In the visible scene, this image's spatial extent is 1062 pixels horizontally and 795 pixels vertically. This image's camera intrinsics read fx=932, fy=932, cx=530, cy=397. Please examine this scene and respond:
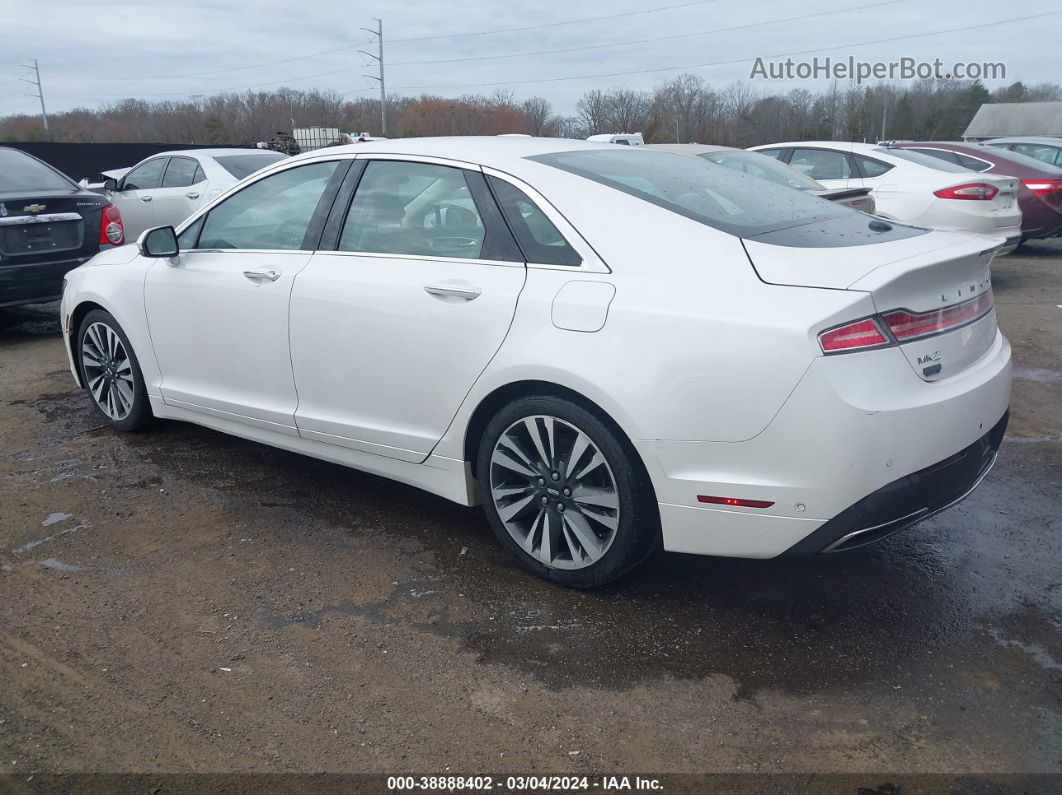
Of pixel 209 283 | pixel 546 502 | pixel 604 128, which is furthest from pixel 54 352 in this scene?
pixel 604 128

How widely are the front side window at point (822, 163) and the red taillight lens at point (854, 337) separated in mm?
7951

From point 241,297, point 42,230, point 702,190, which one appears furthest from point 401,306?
point 42,230

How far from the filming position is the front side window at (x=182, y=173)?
11.1 m

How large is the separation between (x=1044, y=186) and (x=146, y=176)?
36.0 feet

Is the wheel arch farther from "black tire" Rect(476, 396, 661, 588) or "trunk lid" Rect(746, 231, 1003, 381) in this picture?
"trunk lid" Rect(746, 231, 1003, 381)

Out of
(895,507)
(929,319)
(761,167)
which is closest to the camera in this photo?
(895,507)

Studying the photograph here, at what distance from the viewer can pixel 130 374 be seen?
5.13 m

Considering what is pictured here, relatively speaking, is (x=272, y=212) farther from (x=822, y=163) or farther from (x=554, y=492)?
(x=822, y=163)

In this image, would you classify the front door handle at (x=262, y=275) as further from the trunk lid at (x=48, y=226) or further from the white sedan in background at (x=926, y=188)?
the white sedan in background at (x=926, y=188)

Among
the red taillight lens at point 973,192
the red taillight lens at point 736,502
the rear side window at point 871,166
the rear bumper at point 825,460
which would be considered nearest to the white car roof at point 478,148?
the rear bumper at point 825,460

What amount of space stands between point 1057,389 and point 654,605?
399cm

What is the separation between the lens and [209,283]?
4.41 metres

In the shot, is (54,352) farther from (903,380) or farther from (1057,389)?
(1057,389)

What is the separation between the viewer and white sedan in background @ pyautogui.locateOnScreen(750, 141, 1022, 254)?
30.9 ft
